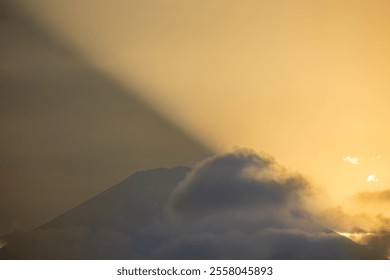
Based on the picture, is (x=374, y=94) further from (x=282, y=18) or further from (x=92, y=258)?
(x=92, y=258)

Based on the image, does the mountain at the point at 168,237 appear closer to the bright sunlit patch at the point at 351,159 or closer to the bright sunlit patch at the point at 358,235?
the bright sunlit patch at the point at 358,235

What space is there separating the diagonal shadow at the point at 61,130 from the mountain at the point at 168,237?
128 millimetres

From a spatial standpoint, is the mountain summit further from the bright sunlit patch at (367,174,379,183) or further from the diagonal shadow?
the bright sunlit patch at (367,174,379,183)

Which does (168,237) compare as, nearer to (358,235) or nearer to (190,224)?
(190,224)

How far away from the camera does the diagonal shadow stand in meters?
6.09

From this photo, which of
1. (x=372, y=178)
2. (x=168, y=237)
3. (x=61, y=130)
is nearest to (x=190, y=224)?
(x=168, y=237)

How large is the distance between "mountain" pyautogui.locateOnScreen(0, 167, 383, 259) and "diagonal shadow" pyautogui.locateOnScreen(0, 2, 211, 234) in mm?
128

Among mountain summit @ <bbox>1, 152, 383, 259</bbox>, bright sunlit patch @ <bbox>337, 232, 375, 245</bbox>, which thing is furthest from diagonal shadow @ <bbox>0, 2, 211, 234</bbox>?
bright sunlit patch @ <bbox>337, 232, 375, 245</bbox>

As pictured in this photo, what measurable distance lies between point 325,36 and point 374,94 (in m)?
0.50

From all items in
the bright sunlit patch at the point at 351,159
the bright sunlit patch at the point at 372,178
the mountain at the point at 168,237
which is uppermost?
the bright sunlit patch at the point at 351,159

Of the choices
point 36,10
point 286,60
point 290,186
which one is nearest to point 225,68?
point 286,60

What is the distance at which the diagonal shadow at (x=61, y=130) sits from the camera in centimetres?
609

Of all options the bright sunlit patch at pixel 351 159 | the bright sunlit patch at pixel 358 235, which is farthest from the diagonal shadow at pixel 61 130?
the bright sunlit patch at pixel 358 235

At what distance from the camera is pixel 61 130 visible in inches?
241
